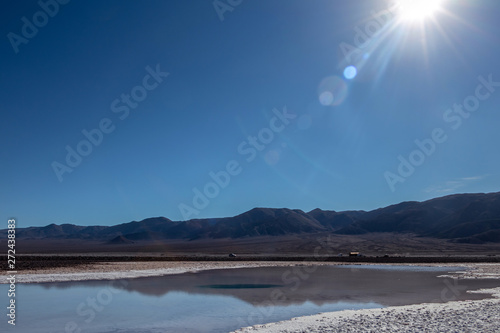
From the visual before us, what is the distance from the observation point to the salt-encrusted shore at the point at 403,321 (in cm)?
1262

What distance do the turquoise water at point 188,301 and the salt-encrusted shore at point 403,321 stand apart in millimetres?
1457

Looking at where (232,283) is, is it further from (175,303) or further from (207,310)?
(207,310)

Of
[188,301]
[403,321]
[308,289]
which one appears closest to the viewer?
[403,321]

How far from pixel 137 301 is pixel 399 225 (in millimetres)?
149155

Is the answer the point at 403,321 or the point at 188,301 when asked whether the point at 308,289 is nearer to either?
the point at 188,301

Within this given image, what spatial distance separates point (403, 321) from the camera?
13.8 metres

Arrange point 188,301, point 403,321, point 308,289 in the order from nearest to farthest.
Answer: point 403,321 < point 188,301 < point 308,289

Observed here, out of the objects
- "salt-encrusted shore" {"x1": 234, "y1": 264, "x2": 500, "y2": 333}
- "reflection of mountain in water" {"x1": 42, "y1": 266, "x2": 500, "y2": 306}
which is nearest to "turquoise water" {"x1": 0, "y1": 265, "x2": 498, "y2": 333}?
"reflection of mountain in water" {"x1": 42, "y1": 266, "x2": 500, "y2": 306}

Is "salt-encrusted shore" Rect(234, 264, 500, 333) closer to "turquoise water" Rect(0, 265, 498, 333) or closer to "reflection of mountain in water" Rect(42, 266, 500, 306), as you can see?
"turquoise water" Rect(0, 265, 498, 333)

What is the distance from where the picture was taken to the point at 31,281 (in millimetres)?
28750

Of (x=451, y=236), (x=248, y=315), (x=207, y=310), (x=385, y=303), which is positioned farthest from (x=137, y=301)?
(x=451, y=236)

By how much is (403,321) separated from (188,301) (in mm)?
10642

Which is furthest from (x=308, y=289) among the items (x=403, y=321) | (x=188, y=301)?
(x=403, y=321)

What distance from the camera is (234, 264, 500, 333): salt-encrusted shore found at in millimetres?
12625
